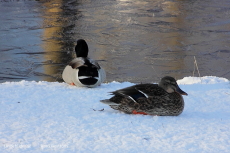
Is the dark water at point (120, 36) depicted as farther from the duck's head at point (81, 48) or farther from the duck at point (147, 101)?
the duck at point (147, 101)

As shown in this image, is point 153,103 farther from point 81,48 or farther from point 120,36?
point 120,36

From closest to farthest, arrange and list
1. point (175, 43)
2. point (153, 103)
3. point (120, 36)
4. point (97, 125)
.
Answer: point (97, 125) → point (153, 103) → point (175, 43) → point (120, 36)

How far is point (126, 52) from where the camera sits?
9.62m

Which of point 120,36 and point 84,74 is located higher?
point 120,36

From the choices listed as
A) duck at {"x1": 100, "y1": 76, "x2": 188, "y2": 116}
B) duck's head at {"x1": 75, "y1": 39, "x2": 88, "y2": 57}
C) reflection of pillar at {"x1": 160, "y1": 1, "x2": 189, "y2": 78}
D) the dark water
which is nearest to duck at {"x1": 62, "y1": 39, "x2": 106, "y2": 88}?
duck's head at {"x1": 75, "y1": 39, "x2": 88, "y2": 57}

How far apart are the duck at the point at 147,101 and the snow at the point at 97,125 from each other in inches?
2.5

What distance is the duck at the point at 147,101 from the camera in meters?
4.29

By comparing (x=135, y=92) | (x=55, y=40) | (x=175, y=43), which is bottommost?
(x=135, y=92)

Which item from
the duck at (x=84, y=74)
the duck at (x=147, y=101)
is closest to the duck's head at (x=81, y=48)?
the duck at (x=84, y=74)

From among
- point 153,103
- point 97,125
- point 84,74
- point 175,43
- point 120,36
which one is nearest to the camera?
point 97,125

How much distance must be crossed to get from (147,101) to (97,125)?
62cm

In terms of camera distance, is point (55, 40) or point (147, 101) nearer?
point (147, 101)

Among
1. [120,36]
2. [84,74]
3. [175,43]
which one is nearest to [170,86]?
[84,74]

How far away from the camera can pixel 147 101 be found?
4.29 metres
